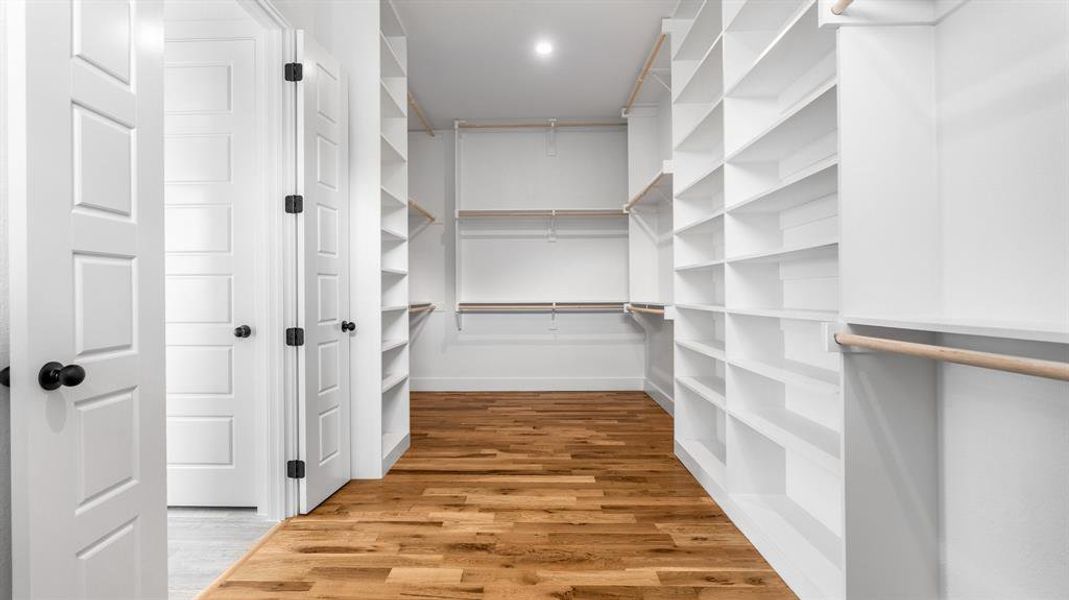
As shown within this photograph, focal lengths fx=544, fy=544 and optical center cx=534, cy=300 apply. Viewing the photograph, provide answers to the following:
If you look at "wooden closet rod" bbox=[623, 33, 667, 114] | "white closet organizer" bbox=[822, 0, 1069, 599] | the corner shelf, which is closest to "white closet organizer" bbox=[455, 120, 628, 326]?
"wooden closet rod" bbox=[623, 33, 667, 114]

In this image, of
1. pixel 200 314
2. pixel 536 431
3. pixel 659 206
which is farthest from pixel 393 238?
pixel 659 206

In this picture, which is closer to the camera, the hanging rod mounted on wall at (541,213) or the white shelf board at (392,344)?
the white shelf board at (392,344)

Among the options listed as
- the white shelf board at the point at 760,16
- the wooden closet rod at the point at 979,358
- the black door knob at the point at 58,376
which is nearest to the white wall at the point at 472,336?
the white shelf board at the point at 760,16

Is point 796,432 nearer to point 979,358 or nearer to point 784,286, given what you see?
point 784,286

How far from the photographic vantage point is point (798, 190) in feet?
6.46

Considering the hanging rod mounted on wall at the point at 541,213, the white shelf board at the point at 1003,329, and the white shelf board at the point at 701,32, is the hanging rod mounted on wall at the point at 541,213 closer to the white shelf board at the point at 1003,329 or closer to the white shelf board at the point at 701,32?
the white shelf board at the point at 701,32

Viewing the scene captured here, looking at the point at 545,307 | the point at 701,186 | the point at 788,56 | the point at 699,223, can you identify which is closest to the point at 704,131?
the point at 701,186

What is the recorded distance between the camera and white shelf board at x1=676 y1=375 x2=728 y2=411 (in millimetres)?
2682

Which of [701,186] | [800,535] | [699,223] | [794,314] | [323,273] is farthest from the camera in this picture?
[701,186]

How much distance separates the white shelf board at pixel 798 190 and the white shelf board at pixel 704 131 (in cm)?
59

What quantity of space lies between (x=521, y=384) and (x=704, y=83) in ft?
11.7

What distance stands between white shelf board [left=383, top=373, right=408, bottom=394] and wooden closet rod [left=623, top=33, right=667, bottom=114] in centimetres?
274

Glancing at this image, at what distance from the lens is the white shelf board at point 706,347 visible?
268 centimetres

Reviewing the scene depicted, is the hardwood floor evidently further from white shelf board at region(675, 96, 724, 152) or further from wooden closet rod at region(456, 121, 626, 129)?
wooden closet rod at region(456, 121, 626, 129)
